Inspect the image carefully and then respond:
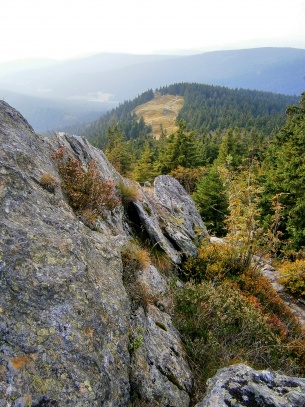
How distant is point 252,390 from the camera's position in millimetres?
4168

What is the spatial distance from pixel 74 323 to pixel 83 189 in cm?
419

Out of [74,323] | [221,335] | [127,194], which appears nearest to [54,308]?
[74,323]

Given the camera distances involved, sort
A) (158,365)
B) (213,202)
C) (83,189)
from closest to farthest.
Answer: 1. (158,365)
2. (83,189)
3. (213,202)

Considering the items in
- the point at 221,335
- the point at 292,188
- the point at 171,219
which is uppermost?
the point at 221,335

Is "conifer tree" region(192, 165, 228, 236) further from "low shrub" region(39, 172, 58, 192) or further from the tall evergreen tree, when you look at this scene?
"low shrub" region(39, 172, 58, 192)

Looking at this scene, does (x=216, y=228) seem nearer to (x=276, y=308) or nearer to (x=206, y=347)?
(x=276, y=308)

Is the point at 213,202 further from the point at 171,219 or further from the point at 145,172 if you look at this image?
the point at 145,172

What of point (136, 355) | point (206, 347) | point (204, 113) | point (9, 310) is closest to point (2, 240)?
point (9, 310)

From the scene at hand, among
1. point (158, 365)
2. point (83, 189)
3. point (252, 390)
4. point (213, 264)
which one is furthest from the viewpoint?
point (213, 264)

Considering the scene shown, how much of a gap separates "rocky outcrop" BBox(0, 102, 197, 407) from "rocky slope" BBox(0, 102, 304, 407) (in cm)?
1

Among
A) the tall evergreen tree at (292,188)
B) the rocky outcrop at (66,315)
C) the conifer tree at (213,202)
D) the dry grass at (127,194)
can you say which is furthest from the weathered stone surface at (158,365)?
the conifer tree at (213,202)

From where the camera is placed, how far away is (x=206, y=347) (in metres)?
6.12

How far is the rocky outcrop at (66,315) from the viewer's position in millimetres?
3432

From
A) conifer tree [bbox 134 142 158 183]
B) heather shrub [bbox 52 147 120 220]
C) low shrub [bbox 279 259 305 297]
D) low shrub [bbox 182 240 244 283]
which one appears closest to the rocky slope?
heather shrub [bbox 52 147 120 220]
